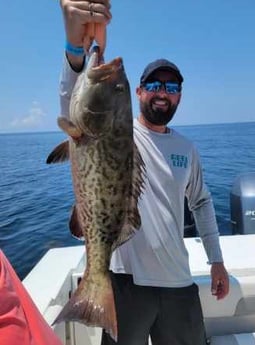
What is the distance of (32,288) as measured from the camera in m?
2.75

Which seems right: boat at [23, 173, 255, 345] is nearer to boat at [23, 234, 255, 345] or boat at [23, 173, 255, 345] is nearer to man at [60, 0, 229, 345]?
boat at [23, 234, 255, 345]

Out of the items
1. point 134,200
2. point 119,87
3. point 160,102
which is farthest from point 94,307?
point 160,102

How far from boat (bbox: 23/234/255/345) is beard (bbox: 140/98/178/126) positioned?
133 cm

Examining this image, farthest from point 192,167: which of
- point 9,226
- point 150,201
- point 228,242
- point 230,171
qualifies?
point 230,171

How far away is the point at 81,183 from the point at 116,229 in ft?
0.91

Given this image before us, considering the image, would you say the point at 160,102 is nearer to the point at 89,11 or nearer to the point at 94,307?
the point at 89,11

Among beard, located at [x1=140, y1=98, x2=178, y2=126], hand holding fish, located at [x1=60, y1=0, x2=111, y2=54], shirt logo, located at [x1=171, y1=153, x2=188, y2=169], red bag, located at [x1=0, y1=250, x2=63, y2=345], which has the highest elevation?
hand holding fish, located at [x1=60, y1=0, x2=111, y2=54]

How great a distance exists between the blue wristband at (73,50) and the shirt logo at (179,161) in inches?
42.4

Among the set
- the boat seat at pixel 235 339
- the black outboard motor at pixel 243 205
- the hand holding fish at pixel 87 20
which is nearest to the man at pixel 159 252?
the boat seat at pixel 235 339

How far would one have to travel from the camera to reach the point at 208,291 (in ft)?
10.0

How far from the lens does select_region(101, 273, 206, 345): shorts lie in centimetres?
231

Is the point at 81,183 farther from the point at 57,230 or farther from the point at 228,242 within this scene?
the point at 57,230

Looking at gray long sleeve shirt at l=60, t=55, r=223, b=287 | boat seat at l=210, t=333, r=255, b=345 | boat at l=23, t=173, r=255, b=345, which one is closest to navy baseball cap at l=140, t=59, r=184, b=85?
gray long sleeve shirt at l=60, t=55, r=223, b=287

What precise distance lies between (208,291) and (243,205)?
2.20m
